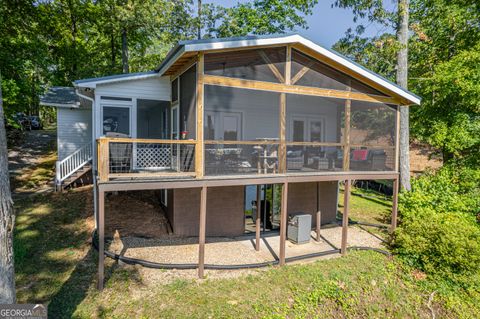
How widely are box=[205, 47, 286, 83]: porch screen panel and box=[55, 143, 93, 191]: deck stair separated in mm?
9119

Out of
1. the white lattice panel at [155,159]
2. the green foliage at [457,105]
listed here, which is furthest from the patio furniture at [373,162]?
the white lattice panel at [155,159]

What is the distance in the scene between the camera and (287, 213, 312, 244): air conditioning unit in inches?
397

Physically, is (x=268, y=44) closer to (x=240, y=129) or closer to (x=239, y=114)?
(x=239, y=114)

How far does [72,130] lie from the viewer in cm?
1420

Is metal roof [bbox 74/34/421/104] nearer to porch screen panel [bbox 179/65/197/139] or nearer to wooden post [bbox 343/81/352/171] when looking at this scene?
porch screen panel [bbox 179/65/197/139]

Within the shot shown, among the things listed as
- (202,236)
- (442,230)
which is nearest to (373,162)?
(442,230)

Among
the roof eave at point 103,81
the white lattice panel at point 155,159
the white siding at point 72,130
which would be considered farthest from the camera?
the white siding at point 72,130

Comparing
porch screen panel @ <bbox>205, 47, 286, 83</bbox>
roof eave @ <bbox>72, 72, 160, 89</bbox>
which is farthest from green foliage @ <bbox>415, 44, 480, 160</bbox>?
roof eave @ <bbox>72, 72, 160, 89</bbox>

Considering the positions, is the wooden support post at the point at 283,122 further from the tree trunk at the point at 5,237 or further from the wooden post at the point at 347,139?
the tree trunk at the point at 5,237

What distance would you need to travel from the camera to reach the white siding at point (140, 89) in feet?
29.3

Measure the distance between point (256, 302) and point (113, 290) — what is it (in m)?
3.27

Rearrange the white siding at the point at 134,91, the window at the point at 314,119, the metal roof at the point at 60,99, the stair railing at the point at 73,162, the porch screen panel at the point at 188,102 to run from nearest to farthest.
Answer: the porch screen panel at the point at 188,102 < the white siding at the point at 134,91 < the window at the point at 314,119 < the stair railing at the point at 73,162 < the metal roof at the point at 60,99

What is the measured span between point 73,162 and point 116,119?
553 centimetres

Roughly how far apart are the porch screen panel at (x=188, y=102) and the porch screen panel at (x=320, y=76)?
119 inches
